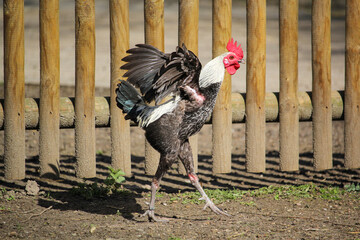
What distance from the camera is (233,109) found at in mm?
5316

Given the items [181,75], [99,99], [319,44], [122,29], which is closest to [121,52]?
[122,29]

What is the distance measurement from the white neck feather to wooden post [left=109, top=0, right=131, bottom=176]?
109cm

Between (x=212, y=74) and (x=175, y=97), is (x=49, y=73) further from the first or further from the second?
(x=212, y=74)

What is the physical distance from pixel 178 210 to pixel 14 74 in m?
2.09

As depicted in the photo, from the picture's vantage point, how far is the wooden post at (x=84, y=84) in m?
4.95

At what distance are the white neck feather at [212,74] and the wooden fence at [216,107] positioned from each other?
34.6 inches

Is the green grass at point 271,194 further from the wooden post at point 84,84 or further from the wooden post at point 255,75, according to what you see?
the wooden post at point 84,84

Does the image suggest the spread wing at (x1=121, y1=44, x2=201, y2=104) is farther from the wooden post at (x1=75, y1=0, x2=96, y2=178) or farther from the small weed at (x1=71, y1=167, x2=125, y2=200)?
the small weed at (x1=71, y1=167, x2=125, y2=200)

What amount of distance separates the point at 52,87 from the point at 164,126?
1.38 metres

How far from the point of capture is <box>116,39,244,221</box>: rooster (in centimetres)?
427

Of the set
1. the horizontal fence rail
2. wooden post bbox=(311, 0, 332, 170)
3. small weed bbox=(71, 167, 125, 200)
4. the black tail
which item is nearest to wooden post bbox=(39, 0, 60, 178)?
the horizontal fence rail

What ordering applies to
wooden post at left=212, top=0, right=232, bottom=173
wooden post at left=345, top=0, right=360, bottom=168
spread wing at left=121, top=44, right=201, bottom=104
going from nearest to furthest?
spread wing at left=121, top=44, right=201, bottom=104
wooden post at left=212, top=0, right=232, bottom=173
wooden post at left=345, top=0, right=360, bottom=168

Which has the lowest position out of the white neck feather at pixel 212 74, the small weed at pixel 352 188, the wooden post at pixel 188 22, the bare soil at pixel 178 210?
the bare soil at pixel 178 210

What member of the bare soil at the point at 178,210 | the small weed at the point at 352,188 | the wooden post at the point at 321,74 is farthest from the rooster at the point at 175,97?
the small weed at the point at 352,188
